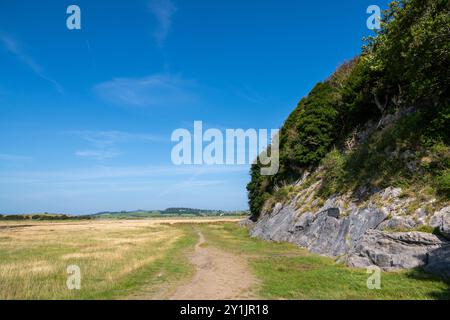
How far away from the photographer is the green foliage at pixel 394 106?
63.6ft

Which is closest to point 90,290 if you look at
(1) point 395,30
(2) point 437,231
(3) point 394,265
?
(3) point 394,265

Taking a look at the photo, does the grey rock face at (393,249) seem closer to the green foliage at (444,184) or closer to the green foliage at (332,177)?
the green foliage at (444,184)

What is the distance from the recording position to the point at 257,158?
245ft

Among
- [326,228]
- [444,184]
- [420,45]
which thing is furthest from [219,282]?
[420,45]

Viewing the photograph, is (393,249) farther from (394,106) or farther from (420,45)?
(394,106)

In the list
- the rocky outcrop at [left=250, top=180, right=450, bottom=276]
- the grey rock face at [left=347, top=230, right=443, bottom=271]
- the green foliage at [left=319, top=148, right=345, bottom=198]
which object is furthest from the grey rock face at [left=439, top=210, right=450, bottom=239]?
the green foliage at [left=319, top=148, right=345, bottom=198]

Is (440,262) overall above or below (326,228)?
below

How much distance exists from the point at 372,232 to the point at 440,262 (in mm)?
4519

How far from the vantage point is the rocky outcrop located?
1463cm

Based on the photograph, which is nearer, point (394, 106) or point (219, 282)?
point (219, 282)

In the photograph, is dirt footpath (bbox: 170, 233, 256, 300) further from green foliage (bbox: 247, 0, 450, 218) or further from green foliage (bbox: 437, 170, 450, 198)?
green foliage (bbox: 247, 0, 450, 218)

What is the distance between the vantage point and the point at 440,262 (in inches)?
521

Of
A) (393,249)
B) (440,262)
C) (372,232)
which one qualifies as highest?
(372,232)
